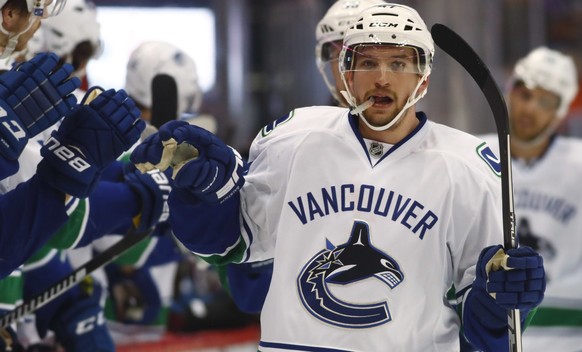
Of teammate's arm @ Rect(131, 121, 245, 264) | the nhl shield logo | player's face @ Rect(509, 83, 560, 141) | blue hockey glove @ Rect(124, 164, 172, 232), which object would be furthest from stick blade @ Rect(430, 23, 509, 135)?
player's face @ Rect(509, 83, 560, 141)

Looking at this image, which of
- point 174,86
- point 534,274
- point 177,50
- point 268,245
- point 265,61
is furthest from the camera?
point 265,61

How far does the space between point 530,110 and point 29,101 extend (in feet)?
9.53

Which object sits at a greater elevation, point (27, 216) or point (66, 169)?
point (66, 169)

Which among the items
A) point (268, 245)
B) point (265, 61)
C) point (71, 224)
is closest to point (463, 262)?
point (268, 245)

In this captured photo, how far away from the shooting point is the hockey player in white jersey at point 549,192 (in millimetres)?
4723

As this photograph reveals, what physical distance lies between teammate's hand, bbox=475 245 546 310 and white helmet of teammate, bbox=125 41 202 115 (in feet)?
6.67

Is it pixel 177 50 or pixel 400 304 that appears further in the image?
pixel 177 50

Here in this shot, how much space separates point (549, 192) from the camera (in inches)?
194

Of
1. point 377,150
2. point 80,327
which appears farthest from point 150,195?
point 377,150

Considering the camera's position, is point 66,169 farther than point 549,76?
No

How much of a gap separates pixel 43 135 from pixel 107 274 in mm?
1806

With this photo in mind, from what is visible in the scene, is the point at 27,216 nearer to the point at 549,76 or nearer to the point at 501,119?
the point at 501,119

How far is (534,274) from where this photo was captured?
2.60m

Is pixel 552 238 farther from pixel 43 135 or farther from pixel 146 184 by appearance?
pixel 43 135
